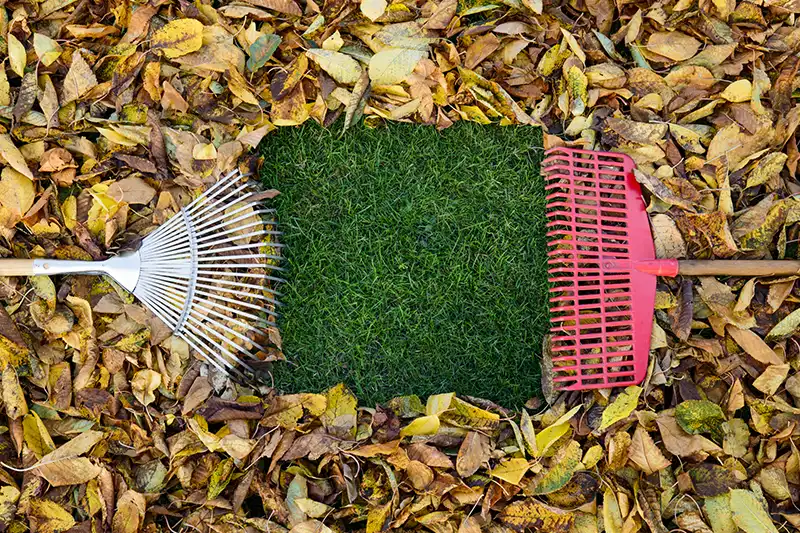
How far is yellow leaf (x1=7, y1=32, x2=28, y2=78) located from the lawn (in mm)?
906

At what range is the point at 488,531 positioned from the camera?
2.26 metres

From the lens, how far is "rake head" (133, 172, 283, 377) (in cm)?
230

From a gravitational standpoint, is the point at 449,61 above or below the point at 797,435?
above

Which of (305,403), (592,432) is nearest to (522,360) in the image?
(592,432)

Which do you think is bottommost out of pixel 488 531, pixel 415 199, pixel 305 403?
pixel 488 531

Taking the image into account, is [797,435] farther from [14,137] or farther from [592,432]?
[14,137]

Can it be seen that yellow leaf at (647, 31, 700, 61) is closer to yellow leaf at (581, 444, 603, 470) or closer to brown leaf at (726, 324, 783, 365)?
brown leaf at (726, 324, 783, 365)

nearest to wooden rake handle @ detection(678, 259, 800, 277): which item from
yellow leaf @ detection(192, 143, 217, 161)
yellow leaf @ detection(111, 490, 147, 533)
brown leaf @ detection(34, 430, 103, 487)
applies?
yellow leaf @ detection(192, 143, 217, 161)

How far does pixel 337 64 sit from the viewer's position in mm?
2363

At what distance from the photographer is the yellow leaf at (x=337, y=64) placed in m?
2.36

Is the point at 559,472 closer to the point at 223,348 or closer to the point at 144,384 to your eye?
the point at 223,348

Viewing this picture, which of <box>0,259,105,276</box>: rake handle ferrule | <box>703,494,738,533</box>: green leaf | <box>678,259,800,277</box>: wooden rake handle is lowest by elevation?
<box>703,494,738,533</box>: green leaf

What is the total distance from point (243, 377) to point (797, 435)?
2031 mm

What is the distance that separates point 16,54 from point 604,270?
7.40 ft
